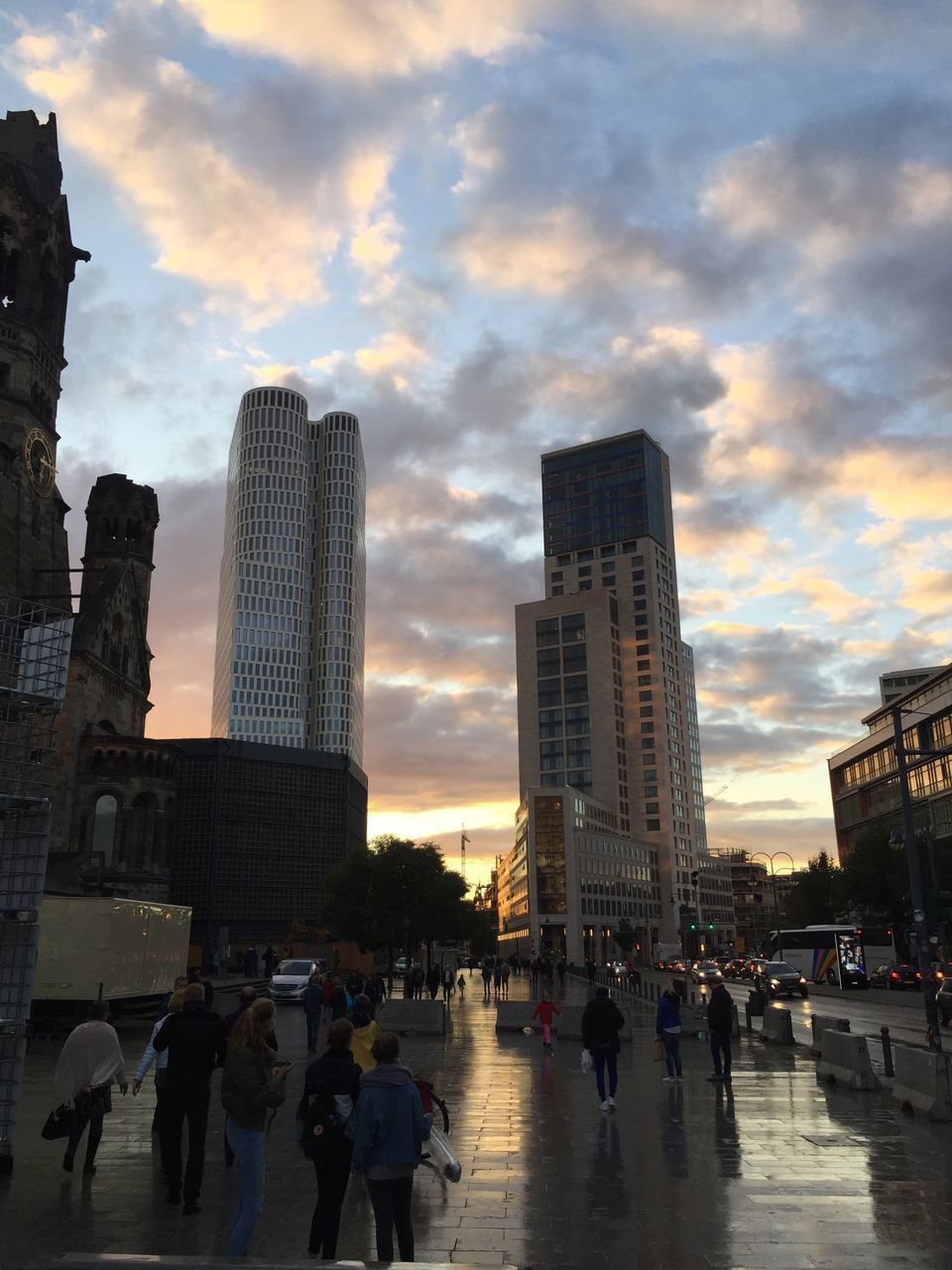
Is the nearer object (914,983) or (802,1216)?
(802,1216)

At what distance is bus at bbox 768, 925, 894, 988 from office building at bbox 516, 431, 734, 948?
86826 millimetres

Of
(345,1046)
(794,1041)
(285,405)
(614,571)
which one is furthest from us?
(285,405)

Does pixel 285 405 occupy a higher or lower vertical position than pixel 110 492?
higher

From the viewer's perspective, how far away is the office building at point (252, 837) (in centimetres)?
6800

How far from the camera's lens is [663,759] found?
147 meters

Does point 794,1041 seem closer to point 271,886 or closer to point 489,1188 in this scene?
point 489,1188

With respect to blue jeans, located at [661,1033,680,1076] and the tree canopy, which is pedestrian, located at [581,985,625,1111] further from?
the tree canopy

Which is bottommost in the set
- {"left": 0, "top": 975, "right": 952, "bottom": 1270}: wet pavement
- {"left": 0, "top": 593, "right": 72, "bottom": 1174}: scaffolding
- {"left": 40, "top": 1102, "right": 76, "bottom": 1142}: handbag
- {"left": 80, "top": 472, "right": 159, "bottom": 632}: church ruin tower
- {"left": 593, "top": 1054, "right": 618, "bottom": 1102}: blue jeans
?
{"left": 0, "top": 975, "right": 952, "bottom": 1270}: wet pavement

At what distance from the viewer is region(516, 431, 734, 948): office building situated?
146 m

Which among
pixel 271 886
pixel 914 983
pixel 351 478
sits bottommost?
pixel 914 983

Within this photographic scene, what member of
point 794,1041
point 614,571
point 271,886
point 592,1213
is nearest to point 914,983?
point 794,1041

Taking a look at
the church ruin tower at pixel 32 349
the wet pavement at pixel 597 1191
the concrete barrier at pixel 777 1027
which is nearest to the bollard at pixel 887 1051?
the wet pavement at pixel 597 1191

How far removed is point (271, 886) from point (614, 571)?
10395 cm

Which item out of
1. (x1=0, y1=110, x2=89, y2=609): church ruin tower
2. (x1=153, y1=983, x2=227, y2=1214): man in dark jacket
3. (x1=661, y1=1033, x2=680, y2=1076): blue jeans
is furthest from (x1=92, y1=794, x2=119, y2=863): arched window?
(x1=153, y1=983, x2=227, y2=1214): man in dark jacket
